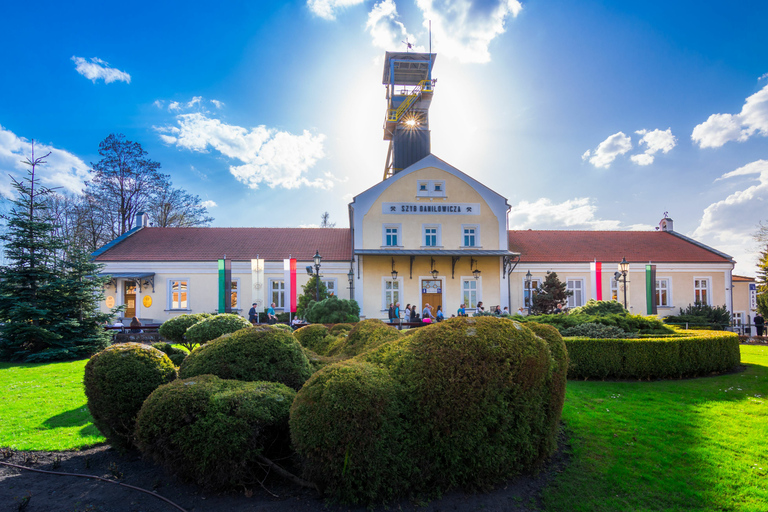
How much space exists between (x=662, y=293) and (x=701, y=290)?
→ 2.54 meters

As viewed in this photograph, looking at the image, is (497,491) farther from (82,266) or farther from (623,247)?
(623,247)

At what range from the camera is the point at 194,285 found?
2316 cm

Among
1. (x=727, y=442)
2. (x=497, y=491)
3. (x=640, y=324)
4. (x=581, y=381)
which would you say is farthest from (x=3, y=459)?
(x=640, y=324)

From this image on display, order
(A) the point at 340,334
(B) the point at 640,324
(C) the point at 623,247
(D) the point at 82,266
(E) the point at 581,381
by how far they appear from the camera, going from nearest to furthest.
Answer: (A) the point at 340,334
(E) the point at 581,381
(B) the point at 640,324
(D) the point at 82,266
(C) the point at 623,247

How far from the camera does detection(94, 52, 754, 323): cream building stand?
22219 mm

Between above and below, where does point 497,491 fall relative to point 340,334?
below

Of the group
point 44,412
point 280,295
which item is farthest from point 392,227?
point 44,412

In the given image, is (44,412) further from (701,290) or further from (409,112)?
(701,290)

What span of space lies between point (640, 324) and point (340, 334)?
9933 millimetres

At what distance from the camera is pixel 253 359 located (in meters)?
4.80

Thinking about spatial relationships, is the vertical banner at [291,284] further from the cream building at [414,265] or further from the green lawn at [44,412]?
the green lawn at [44,412]

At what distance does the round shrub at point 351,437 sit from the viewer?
10.8 ft

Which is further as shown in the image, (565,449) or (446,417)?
(565,449)

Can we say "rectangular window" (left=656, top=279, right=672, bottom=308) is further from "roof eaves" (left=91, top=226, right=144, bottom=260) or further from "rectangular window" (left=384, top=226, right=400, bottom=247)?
"roof eaves" (left=91, top=226, right=144, bottom=260)
